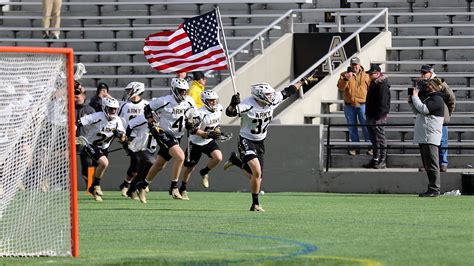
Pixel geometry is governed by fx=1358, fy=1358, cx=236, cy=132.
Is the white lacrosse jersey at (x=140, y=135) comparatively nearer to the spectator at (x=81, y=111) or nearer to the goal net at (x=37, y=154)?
the spectator at (x=81, y=111)

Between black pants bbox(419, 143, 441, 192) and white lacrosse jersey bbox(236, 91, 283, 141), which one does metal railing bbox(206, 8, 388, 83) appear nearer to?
black pants bbox(419, 143, 441, 192)

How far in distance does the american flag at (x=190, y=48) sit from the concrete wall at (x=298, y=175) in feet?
5.38

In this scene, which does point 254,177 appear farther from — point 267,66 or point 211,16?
point 267,66

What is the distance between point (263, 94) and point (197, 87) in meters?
5.26

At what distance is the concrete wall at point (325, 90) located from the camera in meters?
24.2

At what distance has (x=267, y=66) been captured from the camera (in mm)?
27016

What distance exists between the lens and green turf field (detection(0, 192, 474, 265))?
10.8 m

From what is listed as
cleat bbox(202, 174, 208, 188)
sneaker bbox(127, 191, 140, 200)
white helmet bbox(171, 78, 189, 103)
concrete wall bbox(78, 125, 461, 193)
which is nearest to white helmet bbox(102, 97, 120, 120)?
white helmet bbox(171, 78, 189, 103)

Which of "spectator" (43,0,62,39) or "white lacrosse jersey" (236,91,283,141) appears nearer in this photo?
"white lacrosse jersey" (236,91,283,141)

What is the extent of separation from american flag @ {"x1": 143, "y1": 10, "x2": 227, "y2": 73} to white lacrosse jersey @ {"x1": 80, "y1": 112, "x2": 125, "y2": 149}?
2120mm

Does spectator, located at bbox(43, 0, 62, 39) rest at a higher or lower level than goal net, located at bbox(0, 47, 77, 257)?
higher

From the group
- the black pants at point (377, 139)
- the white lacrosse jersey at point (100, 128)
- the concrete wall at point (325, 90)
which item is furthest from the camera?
the concrete wall at point (325, 90)

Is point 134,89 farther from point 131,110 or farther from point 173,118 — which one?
point 173,118

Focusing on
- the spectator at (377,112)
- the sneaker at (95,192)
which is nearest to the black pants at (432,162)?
the spectator at (377,112)
